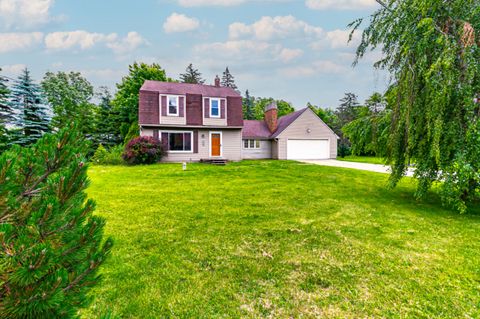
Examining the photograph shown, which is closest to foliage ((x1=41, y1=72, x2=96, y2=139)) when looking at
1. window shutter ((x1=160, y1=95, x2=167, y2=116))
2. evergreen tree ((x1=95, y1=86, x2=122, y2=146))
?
evergreen tree ((x1=95, y1=86, x2=122, y2=146))

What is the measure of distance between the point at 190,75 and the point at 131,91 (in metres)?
19.5

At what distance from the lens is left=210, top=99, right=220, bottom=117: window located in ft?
53.6

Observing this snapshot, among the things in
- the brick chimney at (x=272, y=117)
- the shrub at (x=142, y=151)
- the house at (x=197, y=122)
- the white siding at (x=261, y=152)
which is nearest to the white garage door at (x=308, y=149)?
the house at (x=197, y=122)

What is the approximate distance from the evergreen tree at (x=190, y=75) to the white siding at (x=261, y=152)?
25663mm

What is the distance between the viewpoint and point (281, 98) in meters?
43.7

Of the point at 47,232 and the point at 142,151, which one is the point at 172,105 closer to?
the point at 142,151

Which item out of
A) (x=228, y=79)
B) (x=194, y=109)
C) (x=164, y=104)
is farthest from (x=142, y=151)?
(x=228, y=79)

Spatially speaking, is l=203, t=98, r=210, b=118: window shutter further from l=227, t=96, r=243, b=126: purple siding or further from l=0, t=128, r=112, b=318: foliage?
l=0, t=128, r=112, b=318: foliage

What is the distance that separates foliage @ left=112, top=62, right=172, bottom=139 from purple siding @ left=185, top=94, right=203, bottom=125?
8.68 metres

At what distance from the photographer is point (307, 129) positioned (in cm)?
2073

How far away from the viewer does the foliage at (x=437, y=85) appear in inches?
184

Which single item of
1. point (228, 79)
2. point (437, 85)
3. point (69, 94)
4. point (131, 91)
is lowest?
point (437, 85)

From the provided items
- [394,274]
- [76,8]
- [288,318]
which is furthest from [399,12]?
[76,8]

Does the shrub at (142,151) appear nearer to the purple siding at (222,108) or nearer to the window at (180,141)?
the window at (180,141)
